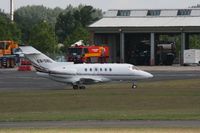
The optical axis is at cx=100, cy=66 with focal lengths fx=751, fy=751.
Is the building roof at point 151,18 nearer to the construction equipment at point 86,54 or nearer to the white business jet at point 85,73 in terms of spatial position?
the construction equipment at point 86,54

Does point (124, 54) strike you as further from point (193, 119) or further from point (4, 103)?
point (193, 119)

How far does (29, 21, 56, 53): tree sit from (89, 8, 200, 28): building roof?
1615 centimetres

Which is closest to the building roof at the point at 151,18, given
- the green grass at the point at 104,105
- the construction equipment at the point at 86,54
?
the construction equipment at the point at 86,54

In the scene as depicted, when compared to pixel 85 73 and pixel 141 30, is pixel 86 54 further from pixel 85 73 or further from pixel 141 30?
pixel 85 73

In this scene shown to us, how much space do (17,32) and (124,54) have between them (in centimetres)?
2668

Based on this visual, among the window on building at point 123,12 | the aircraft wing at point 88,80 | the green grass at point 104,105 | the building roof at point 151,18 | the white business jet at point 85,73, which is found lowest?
the green grass at point 104,105

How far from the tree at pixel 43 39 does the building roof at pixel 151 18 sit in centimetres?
1615

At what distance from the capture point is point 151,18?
120 m

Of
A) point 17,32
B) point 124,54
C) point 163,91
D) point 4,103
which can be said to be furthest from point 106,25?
point 4,103

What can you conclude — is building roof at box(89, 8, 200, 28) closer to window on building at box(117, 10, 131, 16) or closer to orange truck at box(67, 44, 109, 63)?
window on building at box(117, 10, 131, 16)

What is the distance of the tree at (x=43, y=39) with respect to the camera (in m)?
136

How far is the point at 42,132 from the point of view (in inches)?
904

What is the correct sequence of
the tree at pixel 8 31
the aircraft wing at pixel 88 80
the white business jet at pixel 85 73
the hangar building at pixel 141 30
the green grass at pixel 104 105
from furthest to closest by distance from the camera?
the tree at pixel 8 31 → the hangar building at pixel 141 30 → the white business jet at pixel 85 73 → the aircraft wing at pixel 88 80 → the green grass at pixel 104 105

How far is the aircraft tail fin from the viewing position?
58062mm
